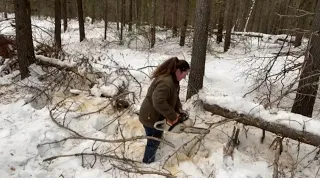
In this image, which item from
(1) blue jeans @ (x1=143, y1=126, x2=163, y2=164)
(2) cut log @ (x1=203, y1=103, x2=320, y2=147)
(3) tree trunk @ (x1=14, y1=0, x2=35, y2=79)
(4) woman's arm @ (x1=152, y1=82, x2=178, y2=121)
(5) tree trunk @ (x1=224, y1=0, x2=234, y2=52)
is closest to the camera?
(4) woman's arm @ (x1=152, y1=82, x2=178, y2=121)

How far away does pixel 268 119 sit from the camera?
14.5ft

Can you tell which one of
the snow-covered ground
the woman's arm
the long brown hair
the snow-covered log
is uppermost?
the long brown hair

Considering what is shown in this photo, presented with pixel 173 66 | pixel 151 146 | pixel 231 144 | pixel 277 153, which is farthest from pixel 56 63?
pixel 277 153

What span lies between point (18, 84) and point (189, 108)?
433 cm

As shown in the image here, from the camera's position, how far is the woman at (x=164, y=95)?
3867 millimetres

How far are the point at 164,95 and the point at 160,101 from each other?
10 cm

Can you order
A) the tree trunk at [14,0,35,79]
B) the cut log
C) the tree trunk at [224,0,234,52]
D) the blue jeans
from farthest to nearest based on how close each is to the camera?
the tree trunk at [224,0,234,52] → the tree trunk at [14,0,35,79] → the blue jeans → the cut log

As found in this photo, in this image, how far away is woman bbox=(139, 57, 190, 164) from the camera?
3.87 meters

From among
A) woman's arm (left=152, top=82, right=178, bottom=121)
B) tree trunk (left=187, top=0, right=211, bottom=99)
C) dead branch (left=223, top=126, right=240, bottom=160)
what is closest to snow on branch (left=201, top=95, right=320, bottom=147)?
dead branch (left=223, top=126, right=240, bottom=160)

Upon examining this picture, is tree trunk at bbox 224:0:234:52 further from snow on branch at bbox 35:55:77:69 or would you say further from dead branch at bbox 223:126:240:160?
dead branch at bbox 223:126:240:160

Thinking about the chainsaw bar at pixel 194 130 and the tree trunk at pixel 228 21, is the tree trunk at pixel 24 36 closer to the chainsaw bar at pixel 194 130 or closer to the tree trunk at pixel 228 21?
the chainsaw bar at pixel 194 130

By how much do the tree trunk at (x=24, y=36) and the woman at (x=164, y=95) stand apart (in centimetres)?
457

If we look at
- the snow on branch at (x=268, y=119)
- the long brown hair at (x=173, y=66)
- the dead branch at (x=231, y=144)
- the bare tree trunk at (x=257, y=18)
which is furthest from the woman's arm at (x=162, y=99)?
the bare tree trunk at (x=257, y=18)

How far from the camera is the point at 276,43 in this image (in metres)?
17.2
